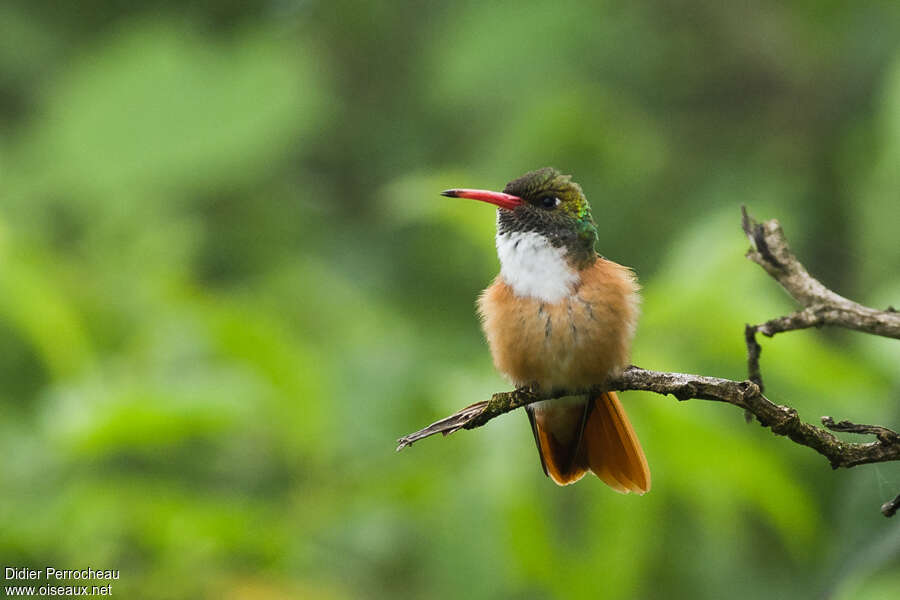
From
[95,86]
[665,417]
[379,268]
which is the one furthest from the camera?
[379,268]

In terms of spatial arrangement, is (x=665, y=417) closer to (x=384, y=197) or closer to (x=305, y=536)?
(x=305, y=536)

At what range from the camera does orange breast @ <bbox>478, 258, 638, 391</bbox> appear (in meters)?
2.59

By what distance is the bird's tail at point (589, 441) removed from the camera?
2660mm

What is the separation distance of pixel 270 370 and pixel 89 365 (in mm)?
796

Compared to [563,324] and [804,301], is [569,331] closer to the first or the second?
[563,324]

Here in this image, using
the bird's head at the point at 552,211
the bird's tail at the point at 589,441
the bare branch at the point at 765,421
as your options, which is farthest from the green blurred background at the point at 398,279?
the bird's head at the point at 552,211

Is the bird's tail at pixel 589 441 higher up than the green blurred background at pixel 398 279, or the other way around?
the green blurred background at pixel 398 279

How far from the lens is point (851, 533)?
86.7 inches

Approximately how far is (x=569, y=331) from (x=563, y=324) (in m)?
0.04

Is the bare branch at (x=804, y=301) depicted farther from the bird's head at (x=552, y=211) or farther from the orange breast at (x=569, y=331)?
the bird's head at (x=552, y=211)

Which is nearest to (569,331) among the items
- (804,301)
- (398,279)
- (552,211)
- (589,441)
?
(589,441)

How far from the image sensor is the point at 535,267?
299 centimetres

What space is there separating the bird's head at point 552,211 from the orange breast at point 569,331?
14 cm

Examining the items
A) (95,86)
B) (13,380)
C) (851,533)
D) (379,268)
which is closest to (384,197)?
(379,268)
